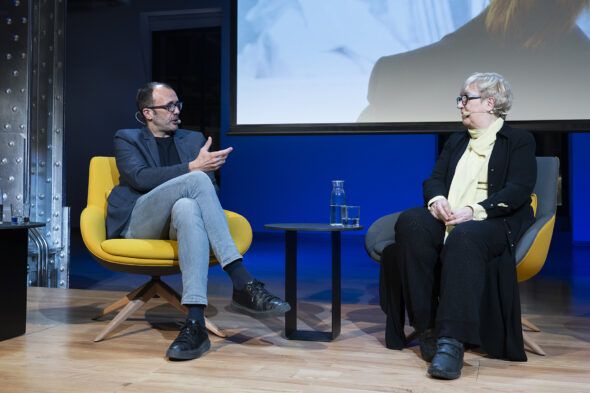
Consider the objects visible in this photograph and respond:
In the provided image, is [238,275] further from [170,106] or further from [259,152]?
[259,152]

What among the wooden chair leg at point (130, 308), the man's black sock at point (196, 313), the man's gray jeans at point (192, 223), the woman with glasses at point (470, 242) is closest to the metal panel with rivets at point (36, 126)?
the wooden chair leg at point (130, 308)

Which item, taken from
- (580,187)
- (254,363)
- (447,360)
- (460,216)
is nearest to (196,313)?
(254,363)

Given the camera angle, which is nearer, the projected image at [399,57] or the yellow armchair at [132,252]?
the yellow armchair at [132,252]

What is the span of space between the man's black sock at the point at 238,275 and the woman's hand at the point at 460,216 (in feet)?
2.47

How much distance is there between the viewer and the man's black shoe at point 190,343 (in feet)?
7.73

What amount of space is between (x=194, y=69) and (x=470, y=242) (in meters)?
7.58

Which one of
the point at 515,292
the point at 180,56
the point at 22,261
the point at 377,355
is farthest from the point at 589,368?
the point at 180,56

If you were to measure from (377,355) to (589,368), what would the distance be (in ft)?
2.32

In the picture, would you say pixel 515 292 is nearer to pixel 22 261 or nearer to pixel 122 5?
pixel 22 261

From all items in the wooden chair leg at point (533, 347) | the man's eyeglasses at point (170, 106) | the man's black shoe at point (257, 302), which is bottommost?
the wooden chair leg at point (533, 347)

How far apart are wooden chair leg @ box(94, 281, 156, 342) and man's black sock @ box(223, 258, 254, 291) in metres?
0.51

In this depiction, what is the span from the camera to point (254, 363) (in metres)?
2.36

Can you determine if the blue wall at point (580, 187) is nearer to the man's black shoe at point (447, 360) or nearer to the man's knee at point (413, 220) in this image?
the man's knee at point (413, 220)

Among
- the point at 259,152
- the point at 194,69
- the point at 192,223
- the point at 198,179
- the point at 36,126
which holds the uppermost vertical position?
the point at 194,69
